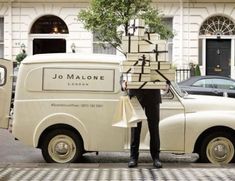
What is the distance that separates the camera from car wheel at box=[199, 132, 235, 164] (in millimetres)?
9781

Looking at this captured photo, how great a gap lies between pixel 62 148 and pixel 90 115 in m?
0.75

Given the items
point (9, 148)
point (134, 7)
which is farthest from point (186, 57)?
point (9, 148)

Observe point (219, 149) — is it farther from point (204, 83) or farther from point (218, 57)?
point (218, 57)

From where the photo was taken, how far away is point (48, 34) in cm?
2834

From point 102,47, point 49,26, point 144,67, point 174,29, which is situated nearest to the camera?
point 144,67

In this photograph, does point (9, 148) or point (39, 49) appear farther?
point (39, 49)

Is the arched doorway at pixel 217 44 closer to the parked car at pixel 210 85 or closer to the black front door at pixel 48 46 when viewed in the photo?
the black front door at pixel 48 46

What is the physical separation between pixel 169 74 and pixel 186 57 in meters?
19.8

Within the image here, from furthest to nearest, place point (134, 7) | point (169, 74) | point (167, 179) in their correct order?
point (134, 7) → point (169, 74) → point (167, 179)

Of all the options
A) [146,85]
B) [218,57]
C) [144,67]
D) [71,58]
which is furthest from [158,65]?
[218,57]

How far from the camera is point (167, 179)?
7539mm

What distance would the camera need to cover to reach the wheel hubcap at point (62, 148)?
9.97m

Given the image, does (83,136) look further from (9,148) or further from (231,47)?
(231,47)

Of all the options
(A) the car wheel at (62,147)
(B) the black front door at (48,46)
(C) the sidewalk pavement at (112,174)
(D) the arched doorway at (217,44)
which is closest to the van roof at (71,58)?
(A) the car wheel at (62,147)
